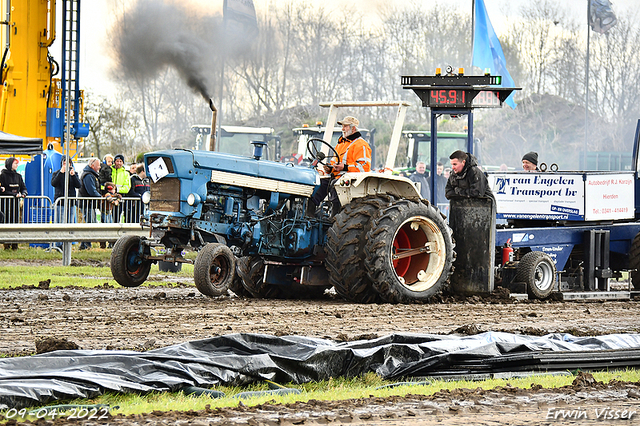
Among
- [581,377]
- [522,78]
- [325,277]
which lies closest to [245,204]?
[325,277]

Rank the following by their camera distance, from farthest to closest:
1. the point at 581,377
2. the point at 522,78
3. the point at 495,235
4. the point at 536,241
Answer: the point at 522,78
the point at 536,241
the point at 495,235
the point at 581,377

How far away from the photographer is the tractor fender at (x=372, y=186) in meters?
10.9

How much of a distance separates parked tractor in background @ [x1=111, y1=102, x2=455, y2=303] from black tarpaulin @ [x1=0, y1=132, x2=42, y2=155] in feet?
22.9

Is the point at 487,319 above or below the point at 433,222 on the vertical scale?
below

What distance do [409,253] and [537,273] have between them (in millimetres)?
2236

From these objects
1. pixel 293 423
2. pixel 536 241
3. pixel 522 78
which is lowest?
pixel 293 423

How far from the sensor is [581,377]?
586 centimetres

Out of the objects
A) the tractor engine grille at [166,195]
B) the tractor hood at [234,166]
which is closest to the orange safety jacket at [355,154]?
the tractor hood at [234,166]

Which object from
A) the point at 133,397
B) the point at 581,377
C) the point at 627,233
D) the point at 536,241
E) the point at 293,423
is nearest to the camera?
the point at 293,423

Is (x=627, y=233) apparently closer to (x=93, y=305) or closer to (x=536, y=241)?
(x=536, y=241)

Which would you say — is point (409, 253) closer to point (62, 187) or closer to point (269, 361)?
point (269, 361)

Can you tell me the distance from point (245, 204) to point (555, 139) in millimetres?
37770

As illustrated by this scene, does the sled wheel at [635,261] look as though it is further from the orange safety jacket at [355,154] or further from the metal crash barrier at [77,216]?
the metal crash barrier at [77,216]

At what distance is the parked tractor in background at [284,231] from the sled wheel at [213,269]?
0.04 ft
